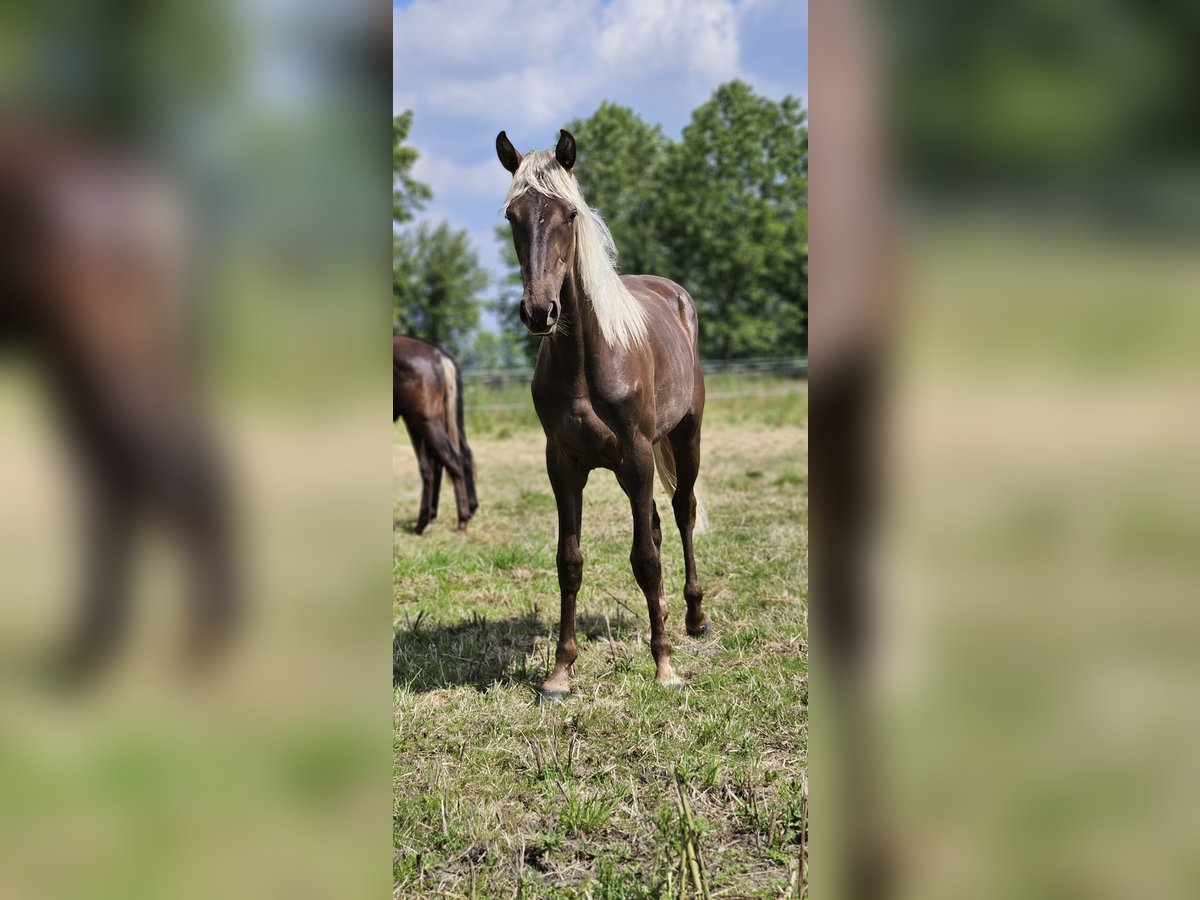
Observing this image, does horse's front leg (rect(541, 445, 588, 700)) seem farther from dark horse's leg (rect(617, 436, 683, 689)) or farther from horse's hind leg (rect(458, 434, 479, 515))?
horse's hind leg (rect(458, 434, 479, 515))

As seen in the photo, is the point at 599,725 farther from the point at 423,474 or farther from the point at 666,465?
the point at 423,474

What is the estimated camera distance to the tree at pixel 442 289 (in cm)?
3052

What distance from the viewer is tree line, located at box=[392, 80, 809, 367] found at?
3047 centimetres

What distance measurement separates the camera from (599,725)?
3158 mm

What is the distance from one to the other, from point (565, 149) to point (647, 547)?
69.3 inches
